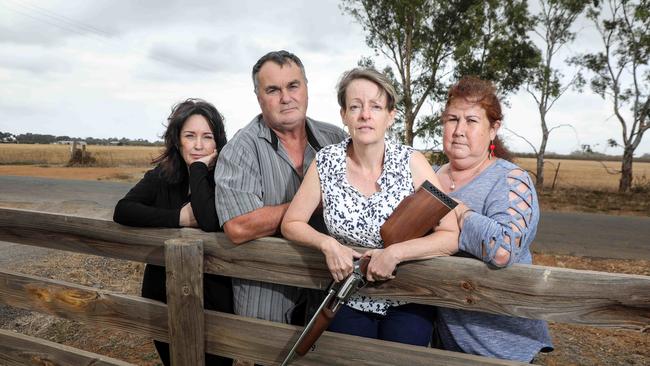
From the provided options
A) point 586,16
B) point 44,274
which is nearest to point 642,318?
point 44,274

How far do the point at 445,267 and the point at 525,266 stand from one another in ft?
1.02

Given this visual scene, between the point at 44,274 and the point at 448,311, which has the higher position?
the point at 448,311

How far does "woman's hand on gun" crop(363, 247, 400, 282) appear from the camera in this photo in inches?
78.7

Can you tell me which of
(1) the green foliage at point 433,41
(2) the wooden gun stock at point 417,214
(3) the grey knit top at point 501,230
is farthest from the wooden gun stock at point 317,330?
(1) the green foliage at point 433,41

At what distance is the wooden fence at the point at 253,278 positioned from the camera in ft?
6.31

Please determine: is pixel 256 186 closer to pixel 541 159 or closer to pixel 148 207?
pixel 148 207

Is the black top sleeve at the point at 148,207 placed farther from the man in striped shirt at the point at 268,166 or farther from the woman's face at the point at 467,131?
the woman's face at the point at 467,131

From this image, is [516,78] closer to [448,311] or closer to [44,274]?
[44,274]

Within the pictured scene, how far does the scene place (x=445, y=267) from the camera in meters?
2.08

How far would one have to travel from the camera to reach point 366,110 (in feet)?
7.23

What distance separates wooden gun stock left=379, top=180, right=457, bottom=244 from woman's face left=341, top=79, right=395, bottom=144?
1.22 feet

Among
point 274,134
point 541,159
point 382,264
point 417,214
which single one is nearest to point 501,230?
point 417,214

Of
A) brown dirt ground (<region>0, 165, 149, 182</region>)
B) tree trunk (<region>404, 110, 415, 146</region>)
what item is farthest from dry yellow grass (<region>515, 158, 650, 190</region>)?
brown dirt ground (<region>0, 165, 149, 182</region>)

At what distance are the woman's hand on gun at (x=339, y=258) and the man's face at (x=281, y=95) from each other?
1.03 meters
